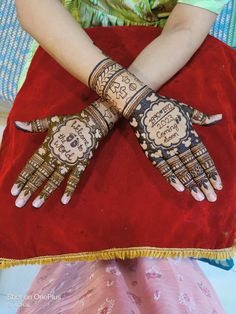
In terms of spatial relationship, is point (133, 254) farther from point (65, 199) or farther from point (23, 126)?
point (23, 126)

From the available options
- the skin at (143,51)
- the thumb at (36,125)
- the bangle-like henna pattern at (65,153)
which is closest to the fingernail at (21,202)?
the bangle-like henna pattern at (65,153)

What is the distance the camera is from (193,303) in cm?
63

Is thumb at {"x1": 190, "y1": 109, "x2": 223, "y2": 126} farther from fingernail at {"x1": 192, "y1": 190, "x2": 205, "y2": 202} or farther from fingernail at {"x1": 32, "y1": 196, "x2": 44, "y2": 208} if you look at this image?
fingernail at {"x1": 32, "y1": 196, "x2": 44, "y2": 208}

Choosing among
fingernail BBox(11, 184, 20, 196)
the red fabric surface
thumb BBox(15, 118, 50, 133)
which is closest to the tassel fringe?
the red fabric surface

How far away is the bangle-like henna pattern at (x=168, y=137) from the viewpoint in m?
→ 0.62

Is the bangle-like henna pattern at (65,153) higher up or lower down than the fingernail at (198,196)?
higher up

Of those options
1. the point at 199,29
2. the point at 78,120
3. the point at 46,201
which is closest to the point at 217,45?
the point at 199,29

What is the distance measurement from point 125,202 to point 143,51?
29 cm

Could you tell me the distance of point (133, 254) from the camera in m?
0.63

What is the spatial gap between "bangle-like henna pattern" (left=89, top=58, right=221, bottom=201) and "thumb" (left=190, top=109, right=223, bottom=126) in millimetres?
18

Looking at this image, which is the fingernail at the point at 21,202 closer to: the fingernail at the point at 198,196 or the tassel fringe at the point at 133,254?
the tassel fringe at the point at 133,254

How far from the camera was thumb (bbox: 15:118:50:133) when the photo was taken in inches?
27.1

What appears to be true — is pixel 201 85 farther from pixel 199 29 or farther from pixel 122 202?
pixel 122 202

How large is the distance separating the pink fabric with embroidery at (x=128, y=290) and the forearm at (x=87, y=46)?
327mm
